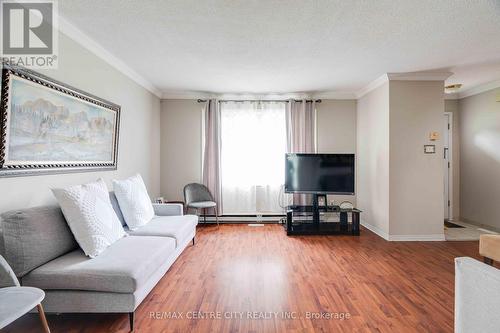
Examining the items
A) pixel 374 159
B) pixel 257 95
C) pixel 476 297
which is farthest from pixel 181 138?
pixel 476 297

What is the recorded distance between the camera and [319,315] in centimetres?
209

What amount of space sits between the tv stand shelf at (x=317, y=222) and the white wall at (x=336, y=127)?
0.69 metres

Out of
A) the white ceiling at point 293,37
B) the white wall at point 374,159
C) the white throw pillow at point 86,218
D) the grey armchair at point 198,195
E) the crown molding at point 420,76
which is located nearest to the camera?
the white throw pillow at point 86,218

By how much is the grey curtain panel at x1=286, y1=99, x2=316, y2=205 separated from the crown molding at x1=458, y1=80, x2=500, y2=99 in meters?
2.93

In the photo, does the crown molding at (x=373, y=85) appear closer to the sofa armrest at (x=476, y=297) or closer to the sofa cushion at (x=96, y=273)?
the sofa armrest at (x=476, y=297)

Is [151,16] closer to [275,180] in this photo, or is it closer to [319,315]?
[319,315]

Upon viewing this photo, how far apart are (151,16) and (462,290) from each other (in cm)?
291

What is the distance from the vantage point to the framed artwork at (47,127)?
1.96 m

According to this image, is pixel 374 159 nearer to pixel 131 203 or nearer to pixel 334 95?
pixel 334 95

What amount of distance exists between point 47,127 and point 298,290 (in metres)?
2.78

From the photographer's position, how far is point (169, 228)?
2.99 m

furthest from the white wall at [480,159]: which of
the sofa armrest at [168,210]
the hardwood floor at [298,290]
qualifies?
the sofa armrest at [168,210]

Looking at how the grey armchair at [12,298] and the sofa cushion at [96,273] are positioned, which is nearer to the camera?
the grey armchair at [12,298]

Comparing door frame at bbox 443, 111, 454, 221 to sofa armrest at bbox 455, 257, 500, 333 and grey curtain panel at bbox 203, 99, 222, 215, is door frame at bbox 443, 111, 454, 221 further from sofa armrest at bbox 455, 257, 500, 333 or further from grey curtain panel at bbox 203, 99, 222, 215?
sofa armrest at bbox 455, 257, 500, 333
